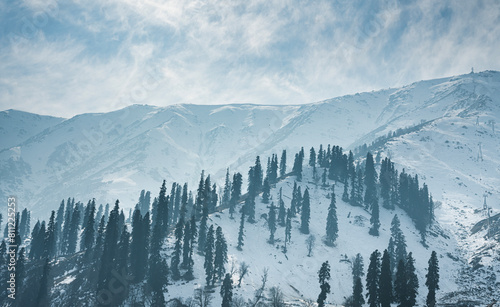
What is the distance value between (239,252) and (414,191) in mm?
95858

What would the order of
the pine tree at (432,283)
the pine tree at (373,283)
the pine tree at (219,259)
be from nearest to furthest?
1. the pine tree at (373,283)
2. the pine tree at (432,283)
3. the pine tree at (219,259)

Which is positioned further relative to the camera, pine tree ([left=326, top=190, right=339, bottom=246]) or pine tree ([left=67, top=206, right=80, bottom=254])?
pine tree ([left=326, top=190, right=339, bottom=246])

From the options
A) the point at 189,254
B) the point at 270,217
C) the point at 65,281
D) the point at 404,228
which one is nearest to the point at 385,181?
the point at 404,228

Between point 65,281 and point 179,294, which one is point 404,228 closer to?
point 179,294

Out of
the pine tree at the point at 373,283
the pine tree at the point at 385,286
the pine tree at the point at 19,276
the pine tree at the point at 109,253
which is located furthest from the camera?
the pine tree at the point at 19,276

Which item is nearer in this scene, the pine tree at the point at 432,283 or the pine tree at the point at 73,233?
the pine tree at the point at 432,283

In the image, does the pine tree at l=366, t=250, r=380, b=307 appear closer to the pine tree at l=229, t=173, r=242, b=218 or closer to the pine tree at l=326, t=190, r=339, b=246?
the pine tree at l=326, t=190, r=339, b=246

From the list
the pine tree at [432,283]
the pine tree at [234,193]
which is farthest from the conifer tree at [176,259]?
the pine tree at [432,283]

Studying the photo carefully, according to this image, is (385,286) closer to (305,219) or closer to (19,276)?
(305,219)

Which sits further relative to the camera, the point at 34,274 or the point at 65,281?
the point at 34,274

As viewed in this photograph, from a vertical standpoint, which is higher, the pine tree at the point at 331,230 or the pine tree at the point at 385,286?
the pine tree at the point at 331,230

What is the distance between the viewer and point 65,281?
276 ft

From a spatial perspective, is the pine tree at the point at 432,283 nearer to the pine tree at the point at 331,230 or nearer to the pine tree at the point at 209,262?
the pine tree at the point at 331,230

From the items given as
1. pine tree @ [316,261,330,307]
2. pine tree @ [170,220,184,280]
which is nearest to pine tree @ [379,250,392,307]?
pine tree @ [316,261,330,307]
